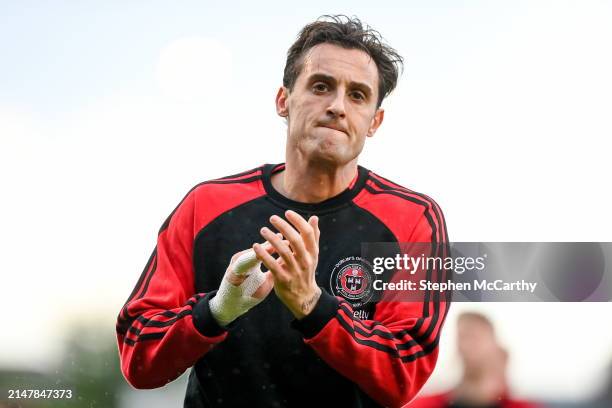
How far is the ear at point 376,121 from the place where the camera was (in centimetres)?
325

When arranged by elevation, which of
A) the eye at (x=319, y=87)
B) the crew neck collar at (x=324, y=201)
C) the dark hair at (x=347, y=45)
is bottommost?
the crew neck collar at (x=324, y=201)

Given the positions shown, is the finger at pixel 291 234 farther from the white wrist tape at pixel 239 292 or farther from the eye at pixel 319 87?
the eye at pixel 319 87

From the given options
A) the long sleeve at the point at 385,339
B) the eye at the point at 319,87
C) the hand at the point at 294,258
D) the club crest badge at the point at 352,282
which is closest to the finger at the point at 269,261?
the hand at the point at 294,258

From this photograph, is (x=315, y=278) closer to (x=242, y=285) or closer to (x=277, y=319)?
(x=277, y=319)

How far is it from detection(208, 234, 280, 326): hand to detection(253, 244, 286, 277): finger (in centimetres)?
7

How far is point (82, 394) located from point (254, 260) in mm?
2731

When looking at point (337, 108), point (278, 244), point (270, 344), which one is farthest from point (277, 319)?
point (337, 108)

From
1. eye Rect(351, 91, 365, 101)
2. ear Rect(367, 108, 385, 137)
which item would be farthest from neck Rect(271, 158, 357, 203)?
eye Rect(351, 91, 365, 101)

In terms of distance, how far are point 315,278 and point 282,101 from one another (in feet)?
2.67

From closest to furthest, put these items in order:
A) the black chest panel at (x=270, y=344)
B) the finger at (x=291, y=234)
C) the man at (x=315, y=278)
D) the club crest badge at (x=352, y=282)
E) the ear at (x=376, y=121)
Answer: the finger at (x=291, y=234) < the man at (x=315, y=278) < the black chest panel at (x=270, y=344) < the club crest badge at (x=352, y=282) < the ear at (x=376, y=121)

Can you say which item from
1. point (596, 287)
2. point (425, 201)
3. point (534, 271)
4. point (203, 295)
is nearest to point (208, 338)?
point (203, 295)

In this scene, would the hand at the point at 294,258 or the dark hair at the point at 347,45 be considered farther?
the dark hair at the point at 347,45

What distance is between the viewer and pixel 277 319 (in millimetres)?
2994

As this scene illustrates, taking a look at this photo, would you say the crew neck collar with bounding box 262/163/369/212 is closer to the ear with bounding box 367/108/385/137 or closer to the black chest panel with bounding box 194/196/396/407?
the black chest panel with bounding box 194/196/396/407
